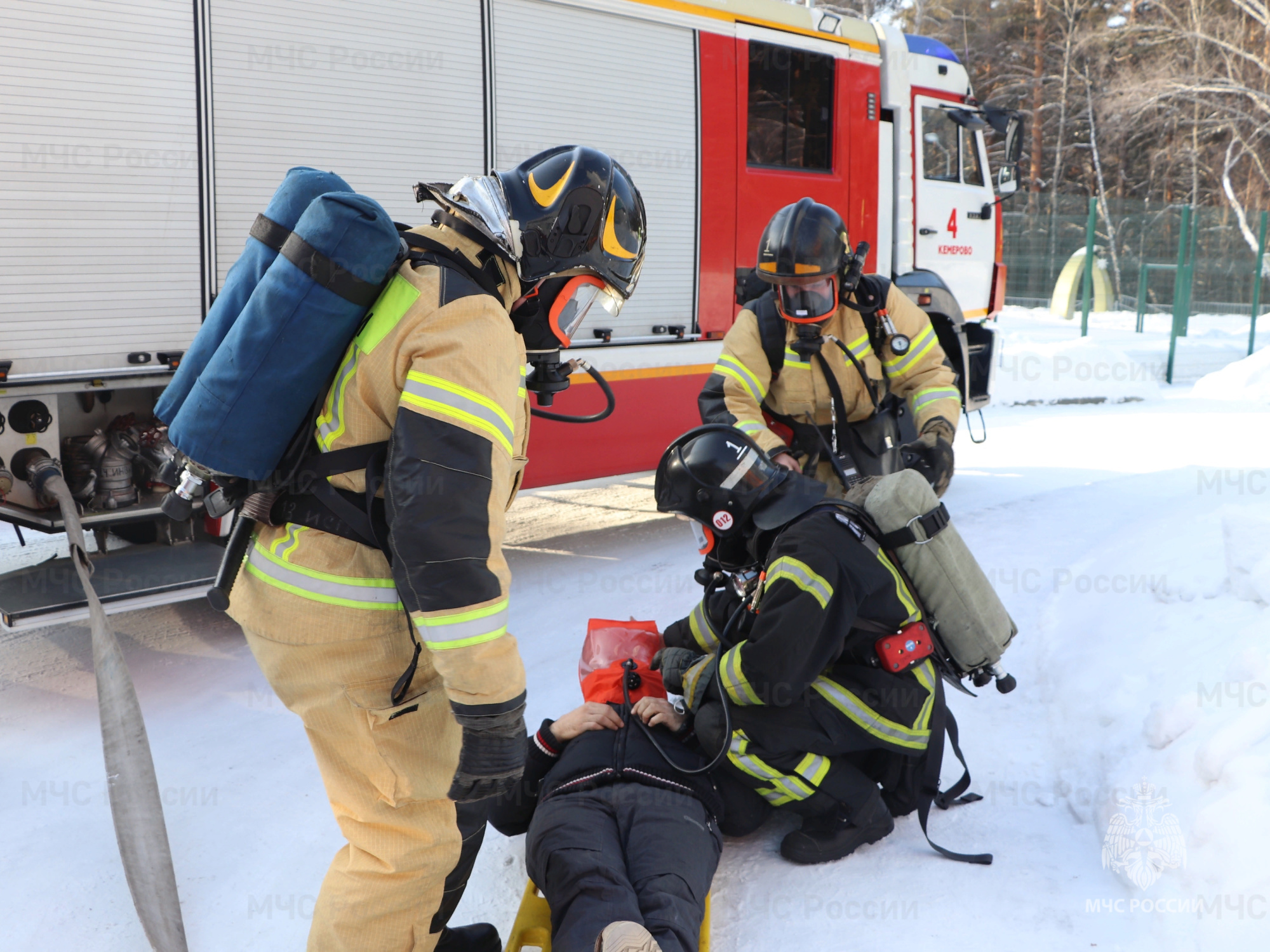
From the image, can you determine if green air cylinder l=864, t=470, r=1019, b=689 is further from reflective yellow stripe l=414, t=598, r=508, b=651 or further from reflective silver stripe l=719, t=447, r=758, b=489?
reflective yellow stripe l=414, t=598, r=508, b=651

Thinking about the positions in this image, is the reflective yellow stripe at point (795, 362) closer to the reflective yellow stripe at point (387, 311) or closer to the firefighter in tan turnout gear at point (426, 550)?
→ the firefighter in tan turnout gear at point (426, 550)

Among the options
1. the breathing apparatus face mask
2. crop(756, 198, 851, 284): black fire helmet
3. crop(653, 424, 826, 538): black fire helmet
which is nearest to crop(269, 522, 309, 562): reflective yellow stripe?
the breathing apparatus face mask

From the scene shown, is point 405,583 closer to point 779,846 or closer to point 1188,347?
point 779,846

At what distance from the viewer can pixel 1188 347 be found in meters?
13.3

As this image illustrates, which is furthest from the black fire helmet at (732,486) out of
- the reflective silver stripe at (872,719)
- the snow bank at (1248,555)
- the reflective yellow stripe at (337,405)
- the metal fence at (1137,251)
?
the metal fence at (1137,251)

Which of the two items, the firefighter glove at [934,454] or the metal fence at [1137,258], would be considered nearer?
the firefighter glove at [934,454]

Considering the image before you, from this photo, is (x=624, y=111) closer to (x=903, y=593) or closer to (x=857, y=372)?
(x=857, y=372)

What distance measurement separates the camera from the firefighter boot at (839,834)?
2.74 metres

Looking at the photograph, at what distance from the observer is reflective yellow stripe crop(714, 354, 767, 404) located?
4.14 metres

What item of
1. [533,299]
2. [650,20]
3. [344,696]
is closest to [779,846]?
[344,696]

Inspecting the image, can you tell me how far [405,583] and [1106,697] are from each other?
2638 millimetres

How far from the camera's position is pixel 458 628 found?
67.1 inches

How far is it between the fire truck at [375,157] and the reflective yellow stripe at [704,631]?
213 centimetres

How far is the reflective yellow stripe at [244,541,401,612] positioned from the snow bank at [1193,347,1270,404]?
10.9m
